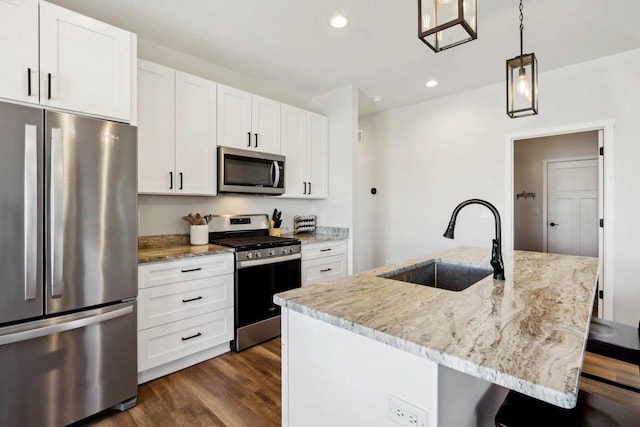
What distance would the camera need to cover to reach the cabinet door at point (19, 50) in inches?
61.6

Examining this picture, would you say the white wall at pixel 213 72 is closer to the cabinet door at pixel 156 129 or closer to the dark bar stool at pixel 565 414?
the cabinet door at pixel 156 129

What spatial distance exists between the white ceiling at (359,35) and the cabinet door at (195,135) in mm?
406

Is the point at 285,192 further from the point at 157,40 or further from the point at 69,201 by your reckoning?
the point at 69,201

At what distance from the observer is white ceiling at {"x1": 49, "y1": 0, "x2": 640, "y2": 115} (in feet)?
7.27

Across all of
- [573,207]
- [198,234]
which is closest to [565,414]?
[198,234]

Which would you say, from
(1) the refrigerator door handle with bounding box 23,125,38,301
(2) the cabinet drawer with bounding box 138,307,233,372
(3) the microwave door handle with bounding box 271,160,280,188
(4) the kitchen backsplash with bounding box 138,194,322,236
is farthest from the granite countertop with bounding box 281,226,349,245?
(1) the refrigerator door handle with bounding box 23,125,38,301

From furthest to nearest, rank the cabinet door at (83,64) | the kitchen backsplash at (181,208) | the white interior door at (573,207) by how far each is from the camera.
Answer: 1. the white interior door at (573,207)
2. the kitchen backsplash at (181,208)
3. the cabinet door at (83,64)

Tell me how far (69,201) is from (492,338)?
6.58 ft

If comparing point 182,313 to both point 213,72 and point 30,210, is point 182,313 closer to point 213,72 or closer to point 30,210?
point 30,210

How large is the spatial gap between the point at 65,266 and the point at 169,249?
0.91m

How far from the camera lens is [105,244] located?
1.80 m

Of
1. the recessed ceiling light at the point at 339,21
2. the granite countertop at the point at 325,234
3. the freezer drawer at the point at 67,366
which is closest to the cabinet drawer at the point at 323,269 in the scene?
the granite countertop at the point at 325,234

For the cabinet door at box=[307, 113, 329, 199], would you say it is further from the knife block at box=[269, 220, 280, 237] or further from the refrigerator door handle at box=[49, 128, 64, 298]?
the refrigerator door handle at box=[49, 128, 64, 298]

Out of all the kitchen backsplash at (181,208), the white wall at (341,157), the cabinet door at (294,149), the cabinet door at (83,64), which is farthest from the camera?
the white wall at (341,157)
